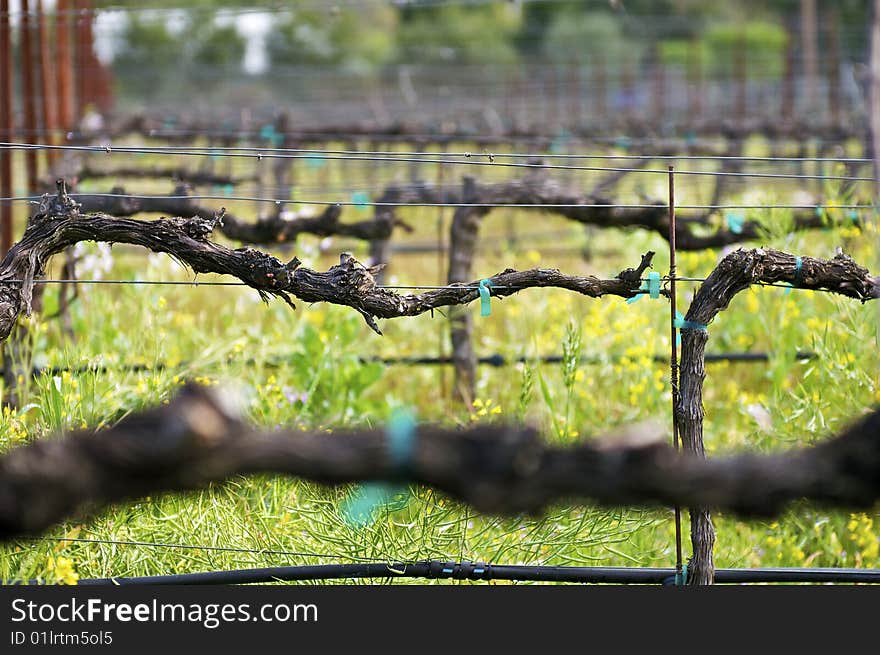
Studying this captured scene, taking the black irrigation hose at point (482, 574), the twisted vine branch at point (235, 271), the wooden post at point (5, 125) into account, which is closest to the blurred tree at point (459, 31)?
the wooden post at point (5, 125)

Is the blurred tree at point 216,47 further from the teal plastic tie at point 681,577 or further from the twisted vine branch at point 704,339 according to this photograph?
the teal plastic tie at point 681,577

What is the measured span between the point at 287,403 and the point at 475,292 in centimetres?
156

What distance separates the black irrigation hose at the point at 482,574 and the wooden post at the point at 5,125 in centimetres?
339

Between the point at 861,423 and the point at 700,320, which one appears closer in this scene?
the point at 861,423

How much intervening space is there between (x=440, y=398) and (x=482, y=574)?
2.49 m

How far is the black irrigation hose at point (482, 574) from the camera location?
2.61m

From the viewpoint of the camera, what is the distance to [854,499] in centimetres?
150

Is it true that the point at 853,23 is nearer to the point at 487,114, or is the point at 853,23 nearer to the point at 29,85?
the point at 487,114

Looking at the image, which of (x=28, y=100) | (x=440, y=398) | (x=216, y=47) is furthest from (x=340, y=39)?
(x=440, y=398)

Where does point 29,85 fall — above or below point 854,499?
above

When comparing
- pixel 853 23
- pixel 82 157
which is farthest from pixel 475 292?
pixel 853 23

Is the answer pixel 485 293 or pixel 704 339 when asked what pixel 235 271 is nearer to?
pixel 485 293

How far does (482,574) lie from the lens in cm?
262

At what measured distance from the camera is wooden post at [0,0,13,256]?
224 inches
